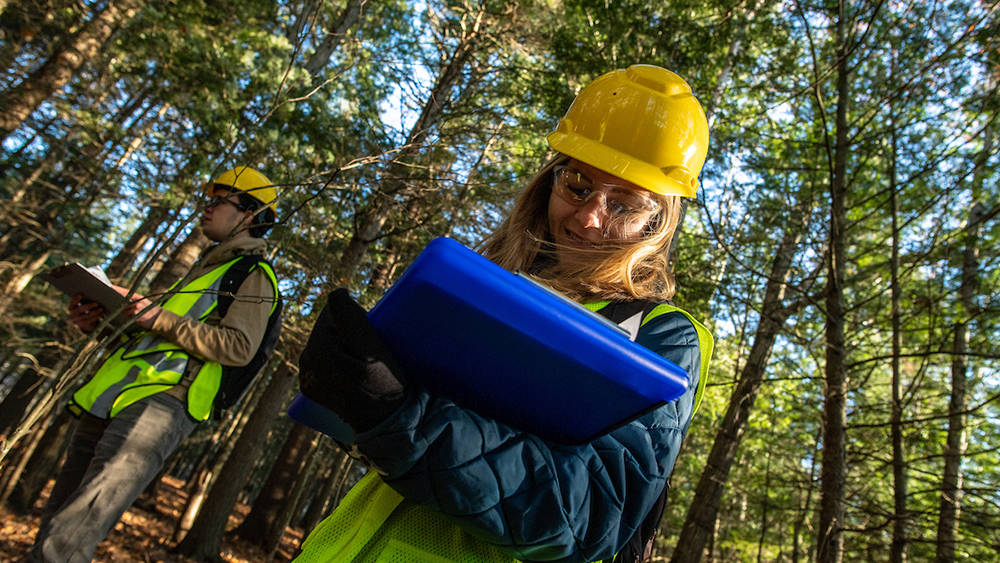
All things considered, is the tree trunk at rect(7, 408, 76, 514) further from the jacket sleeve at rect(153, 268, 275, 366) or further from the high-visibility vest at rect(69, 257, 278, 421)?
the jacket sleeve at rect(153, 268, 275, 366)

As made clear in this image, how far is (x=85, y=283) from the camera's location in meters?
2.71

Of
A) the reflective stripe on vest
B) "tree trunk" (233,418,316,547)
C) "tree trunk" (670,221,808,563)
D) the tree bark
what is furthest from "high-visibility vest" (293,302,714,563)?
"tree trunk" (233,418,316,547)

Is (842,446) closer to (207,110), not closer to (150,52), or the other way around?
(207,110)

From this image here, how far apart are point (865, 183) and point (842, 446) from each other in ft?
22.1

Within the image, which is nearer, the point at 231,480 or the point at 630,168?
the point at 630,168

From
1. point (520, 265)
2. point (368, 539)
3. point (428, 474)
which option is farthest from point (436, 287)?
point (520, 265)

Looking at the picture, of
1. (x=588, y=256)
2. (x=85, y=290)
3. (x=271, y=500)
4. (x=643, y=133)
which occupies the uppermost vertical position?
(x=643, y=133)

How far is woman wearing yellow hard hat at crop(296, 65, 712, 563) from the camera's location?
86cm

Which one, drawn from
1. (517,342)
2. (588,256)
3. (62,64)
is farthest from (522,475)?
(62,64)

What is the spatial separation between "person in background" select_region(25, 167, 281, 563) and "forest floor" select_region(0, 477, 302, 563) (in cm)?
494

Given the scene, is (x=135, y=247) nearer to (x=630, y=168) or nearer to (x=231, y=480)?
(x=231, y=480)

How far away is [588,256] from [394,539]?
2.89ft

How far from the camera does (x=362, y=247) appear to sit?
6484 millimetres

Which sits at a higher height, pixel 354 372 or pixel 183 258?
pixel 183 258
